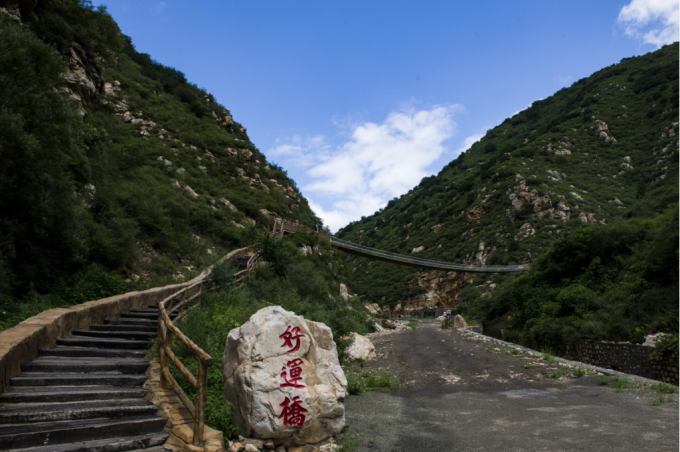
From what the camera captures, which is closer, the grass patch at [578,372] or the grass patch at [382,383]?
the grass patch at [382,383]

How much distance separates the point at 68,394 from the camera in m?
4.49

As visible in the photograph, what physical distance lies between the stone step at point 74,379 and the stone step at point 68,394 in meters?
0.15

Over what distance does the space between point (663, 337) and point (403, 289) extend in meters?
39.8

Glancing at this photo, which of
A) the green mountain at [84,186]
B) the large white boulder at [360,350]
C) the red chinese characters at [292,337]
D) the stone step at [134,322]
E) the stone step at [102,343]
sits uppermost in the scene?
the green mountain at [84,186]

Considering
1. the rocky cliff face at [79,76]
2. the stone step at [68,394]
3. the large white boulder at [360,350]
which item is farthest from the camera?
the rocky cliff face at [79,76]

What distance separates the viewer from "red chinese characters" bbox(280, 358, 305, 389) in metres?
4.84

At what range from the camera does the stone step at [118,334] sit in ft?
22.8

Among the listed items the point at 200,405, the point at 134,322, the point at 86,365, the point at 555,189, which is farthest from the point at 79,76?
the point at 555,189

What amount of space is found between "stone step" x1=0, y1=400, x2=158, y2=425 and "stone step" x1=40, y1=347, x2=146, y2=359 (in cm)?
170

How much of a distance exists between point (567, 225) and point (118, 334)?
41205 mm

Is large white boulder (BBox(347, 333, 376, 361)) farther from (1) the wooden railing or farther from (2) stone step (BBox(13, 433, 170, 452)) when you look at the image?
(2) stone step (BBox(13, 433, 170, 452))

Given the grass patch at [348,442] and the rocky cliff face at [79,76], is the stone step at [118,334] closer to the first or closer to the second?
the grass patch at [348,442]

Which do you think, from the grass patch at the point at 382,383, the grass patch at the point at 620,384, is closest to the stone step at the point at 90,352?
the grass patch at the point at 382,383

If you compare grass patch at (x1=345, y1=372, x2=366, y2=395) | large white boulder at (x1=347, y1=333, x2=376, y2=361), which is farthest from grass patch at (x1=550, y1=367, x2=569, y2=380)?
large white boulder at (x1=347, y1=333, x2=376, y2=361)
